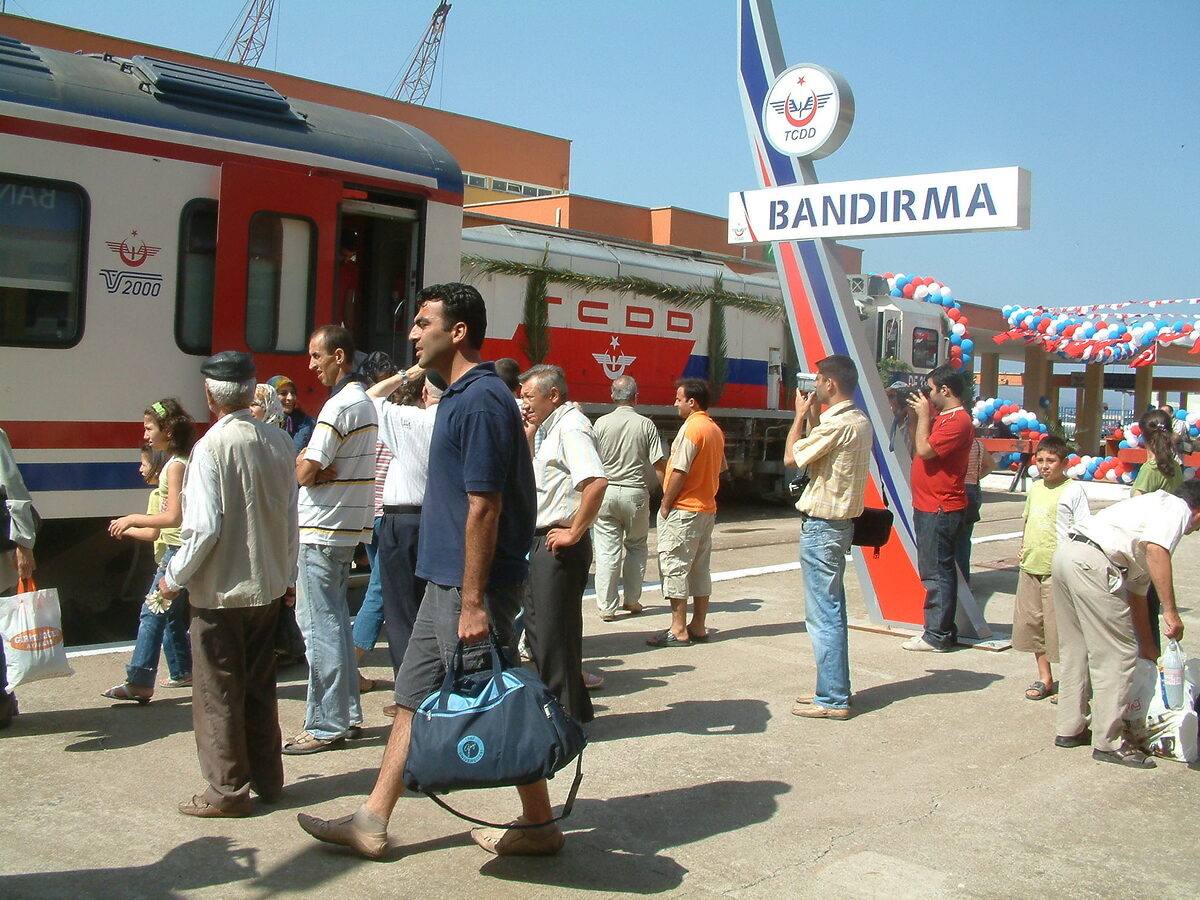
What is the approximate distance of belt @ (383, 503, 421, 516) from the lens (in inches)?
211

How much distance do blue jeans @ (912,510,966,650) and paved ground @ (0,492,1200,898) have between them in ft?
2.79

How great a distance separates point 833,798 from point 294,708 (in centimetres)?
281

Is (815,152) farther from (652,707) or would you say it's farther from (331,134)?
(652,707)

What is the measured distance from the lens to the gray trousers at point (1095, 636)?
536cm

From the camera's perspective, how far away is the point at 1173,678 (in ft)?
18.1

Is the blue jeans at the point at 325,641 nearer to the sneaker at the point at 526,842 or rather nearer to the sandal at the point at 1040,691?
the sneaker at the point at 526,842

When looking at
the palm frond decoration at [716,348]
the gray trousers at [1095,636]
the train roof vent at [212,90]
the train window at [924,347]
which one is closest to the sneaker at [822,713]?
the gray trousers at [1095,636]

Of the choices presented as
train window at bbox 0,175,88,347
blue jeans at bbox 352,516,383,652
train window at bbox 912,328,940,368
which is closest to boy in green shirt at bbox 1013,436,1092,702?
blue jeans at bbox 352,516,383,652

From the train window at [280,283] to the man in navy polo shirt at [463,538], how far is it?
4.62 metres

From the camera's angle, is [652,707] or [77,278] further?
[77,278]

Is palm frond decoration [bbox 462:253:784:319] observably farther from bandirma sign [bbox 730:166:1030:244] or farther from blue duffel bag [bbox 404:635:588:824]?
blue duffel bag [bbox 404:635:588:824]

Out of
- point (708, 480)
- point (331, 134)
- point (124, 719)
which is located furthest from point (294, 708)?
point (331, 134)

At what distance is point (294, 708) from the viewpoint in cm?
589

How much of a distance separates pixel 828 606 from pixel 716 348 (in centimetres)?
1024
